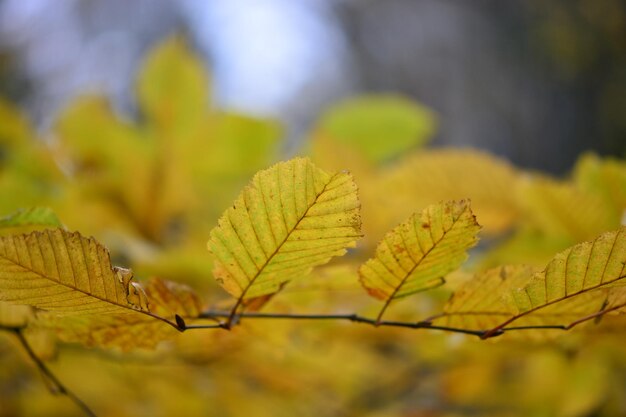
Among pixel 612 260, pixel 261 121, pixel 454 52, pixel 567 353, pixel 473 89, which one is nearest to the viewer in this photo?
pixel 612 260

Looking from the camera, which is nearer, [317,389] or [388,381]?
[317,389]

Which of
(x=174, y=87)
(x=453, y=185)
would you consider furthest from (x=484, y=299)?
(x=174, y=87)

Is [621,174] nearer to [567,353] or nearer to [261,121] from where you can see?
[567,353]

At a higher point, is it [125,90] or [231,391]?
[125,90]

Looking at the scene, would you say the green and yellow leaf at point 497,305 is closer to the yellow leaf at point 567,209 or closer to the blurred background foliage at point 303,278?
the blurred background foliage at point 303,278

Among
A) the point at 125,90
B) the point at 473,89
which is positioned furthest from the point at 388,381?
the point at 125,90

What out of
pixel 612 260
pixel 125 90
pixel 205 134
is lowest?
pixel 612 260

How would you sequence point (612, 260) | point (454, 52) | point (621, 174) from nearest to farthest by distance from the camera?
point (612, 260) < point (621, 174) < point (454, 52)

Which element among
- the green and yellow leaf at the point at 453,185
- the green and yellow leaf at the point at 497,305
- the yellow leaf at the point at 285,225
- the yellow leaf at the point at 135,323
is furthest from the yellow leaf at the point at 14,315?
the green and yellow leaf at the point at 453,185
